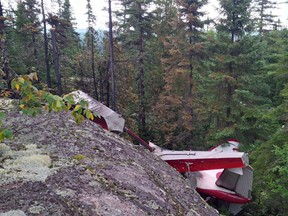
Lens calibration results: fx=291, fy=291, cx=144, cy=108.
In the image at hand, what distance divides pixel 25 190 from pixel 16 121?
3.09 m

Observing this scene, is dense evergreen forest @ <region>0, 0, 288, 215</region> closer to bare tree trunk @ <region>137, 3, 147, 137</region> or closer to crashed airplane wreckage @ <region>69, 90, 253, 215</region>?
bare tree trunk @ <region>137, 3, 147, 137</region>

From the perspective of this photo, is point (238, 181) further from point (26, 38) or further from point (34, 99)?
point (26, 38)

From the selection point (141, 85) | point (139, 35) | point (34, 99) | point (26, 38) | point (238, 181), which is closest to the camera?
point (34, 99)

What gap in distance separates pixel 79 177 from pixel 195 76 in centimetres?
1767

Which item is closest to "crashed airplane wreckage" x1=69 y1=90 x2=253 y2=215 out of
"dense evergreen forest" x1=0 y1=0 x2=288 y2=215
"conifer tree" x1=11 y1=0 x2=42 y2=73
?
"dense evergreen forest" x1=0 y1=0 x2=288 y2=215

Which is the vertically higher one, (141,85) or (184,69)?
(184,69)

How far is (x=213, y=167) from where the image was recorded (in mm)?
9766

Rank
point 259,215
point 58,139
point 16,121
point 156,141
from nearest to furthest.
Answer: point 58,139 → point 16,121 → point 259,215 → point 156,141

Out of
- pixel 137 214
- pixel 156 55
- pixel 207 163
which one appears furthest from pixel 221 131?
pixel 137 214

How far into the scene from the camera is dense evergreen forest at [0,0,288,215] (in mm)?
12281

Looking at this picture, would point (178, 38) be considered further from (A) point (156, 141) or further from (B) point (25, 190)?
(B) point (25, 190)

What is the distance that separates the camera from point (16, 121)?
6406mm

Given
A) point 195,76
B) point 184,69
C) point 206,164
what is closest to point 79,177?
point 206,164

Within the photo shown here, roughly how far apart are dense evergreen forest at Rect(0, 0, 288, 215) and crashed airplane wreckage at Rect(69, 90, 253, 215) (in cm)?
91
